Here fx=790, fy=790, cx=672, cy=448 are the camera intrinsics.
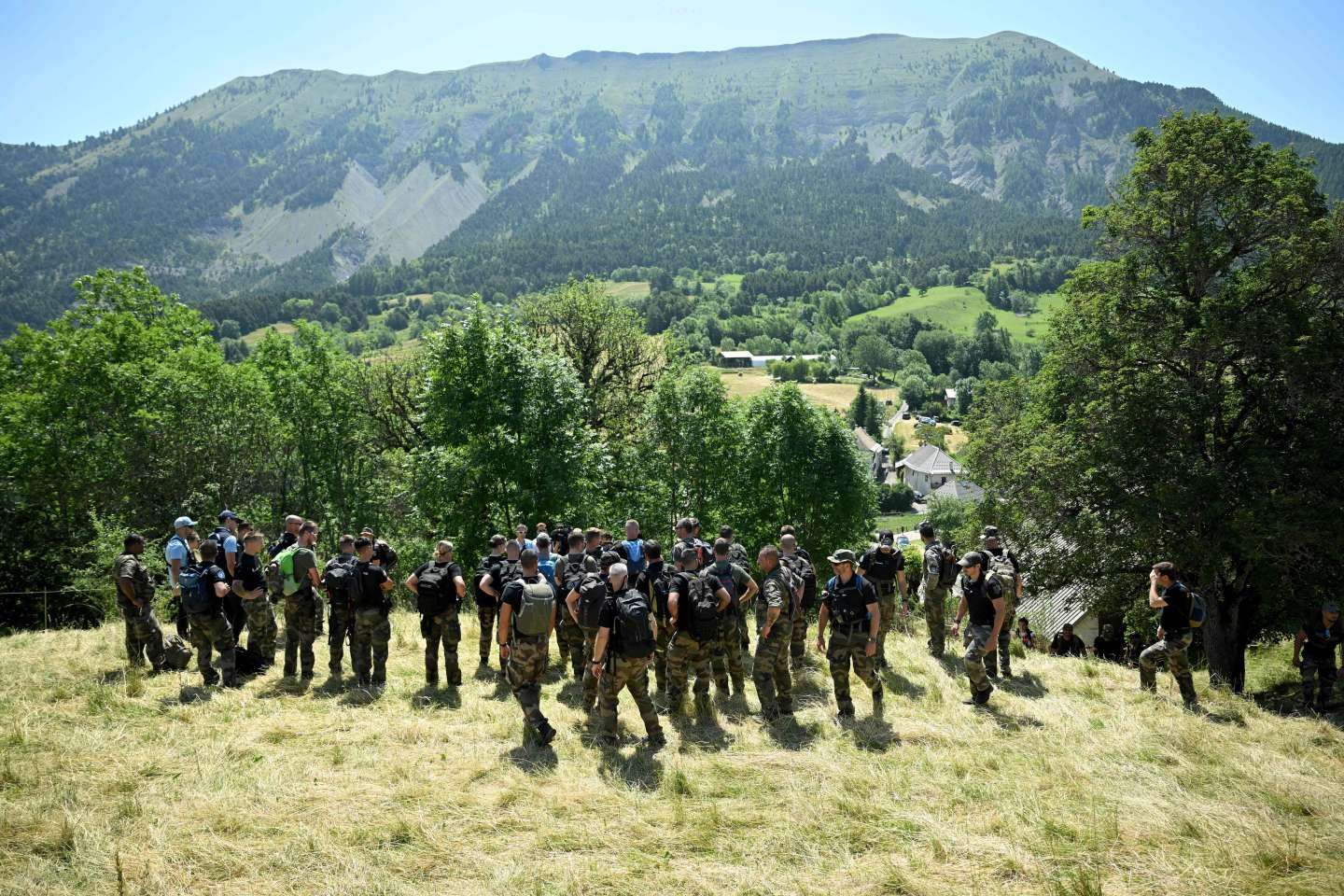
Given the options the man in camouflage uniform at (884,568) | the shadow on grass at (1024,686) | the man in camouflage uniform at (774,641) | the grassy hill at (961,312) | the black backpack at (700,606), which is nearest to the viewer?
the black backpack at (700,606)

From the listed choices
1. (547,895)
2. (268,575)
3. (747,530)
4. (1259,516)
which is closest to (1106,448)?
(1259,516)

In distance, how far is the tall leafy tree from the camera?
15.0m

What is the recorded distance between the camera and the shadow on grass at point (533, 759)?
880 cm

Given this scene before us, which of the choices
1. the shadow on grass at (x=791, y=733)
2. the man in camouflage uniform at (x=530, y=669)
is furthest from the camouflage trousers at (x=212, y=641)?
the shadow on grass at (x=791, y=733)

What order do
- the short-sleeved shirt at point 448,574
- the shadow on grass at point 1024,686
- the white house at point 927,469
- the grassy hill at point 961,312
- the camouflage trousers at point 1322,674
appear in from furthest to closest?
1. the grassy hill at point 961,312
2. the white house at point 927,469
3. the camouflage trousers at point 1322,674
4. the shadow on grass at point 1024,686
5. the short-sleeved shirt at point 448,574

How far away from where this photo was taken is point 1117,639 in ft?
90.1

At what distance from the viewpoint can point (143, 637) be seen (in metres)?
11.7

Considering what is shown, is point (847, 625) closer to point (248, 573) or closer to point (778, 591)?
point (778, 591)

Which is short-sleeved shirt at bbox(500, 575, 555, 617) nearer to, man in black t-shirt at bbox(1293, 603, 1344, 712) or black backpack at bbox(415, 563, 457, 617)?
black backpack at bbox(415, 563, 457, 617)

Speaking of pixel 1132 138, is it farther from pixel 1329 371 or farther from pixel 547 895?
pixel 547 895

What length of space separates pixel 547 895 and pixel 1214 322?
53.9 ft

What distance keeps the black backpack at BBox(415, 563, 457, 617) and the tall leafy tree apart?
13.3 m

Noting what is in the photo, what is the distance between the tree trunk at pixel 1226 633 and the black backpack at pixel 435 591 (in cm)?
1558

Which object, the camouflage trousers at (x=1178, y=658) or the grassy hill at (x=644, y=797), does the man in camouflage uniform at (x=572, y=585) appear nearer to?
the grassy hill at (x=644, y=797)
